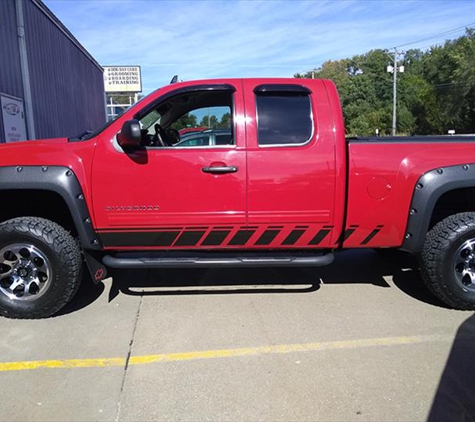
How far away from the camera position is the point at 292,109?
3691mm

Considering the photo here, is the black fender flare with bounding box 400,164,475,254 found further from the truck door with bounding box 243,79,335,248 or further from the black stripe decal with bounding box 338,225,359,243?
the truck door with bounding box 243,79,335,248

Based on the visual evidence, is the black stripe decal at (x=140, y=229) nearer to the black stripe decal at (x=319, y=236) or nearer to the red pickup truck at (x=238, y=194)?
the red pickup truck at (x=238, y=194)

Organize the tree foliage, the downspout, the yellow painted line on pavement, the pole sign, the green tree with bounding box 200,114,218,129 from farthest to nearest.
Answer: the pole sign → the tree foliage → the downspout → the green tree with bounding box 200,114,218,129 → the yellow painted line on pavement

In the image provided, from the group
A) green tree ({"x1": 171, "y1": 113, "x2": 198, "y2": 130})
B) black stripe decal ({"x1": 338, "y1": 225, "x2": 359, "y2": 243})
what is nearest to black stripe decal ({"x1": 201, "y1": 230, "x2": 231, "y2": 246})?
black stripe decal ({"x1": 338, "y1": 225, "x2": 359, "y2": 243})

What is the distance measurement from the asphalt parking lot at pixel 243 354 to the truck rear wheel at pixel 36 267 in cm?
17

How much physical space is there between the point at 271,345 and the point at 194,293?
1242 mm

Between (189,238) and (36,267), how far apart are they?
1.35 m

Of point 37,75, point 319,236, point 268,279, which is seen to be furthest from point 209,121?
point 37,75

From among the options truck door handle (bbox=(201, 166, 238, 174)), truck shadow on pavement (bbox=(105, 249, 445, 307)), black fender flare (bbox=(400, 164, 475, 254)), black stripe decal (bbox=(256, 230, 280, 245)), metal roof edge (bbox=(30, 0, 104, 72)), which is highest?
metal roof edge (bbox=(30, 0, 104, 72))

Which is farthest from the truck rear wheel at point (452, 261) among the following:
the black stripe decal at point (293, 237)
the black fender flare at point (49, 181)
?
the black fender flare at point (49, 181)

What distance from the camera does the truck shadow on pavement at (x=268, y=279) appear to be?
440 cm

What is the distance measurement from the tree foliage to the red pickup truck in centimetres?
4292

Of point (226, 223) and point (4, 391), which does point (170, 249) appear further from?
point (4, 391)

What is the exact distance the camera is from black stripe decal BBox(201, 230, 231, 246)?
3668 mm
